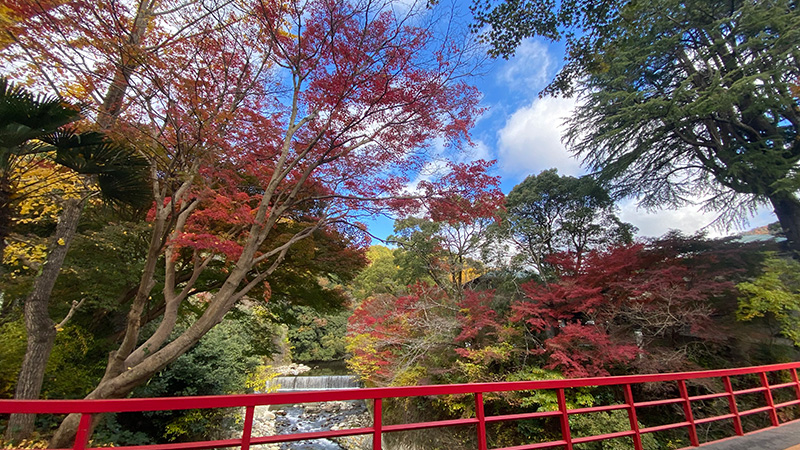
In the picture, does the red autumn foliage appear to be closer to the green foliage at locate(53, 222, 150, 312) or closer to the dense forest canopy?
the dense forest canopy

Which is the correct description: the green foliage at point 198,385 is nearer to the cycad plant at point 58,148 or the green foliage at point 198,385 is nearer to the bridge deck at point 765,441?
the cycad plant at point 58,148

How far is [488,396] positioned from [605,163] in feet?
27.6

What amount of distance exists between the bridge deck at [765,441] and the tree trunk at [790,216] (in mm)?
8003

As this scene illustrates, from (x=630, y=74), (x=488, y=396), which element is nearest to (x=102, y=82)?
(x=488, y=396)

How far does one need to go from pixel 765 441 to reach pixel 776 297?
4.50 metres

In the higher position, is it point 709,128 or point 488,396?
point 709,128

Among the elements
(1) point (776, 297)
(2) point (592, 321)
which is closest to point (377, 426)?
(2) point (592, 321)

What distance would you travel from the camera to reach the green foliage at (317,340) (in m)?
22.0

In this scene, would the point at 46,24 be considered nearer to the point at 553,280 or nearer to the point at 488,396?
the point at 488,396

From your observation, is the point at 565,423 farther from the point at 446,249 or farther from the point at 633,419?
the point at 446,249

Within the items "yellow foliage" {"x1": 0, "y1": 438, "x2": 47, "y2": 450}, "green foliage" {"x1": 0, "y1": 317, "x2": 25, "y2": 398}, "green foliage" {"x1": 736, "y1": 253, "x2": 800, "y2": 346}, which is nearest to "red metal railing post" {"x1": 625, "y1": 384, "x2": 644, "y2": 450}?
"green foliage" {"x1": 736, "y1": 253, "x2": 800, "y2": 346}

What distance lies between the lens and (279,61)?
16.4 ft

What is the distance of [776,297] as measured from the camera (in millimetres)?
6141

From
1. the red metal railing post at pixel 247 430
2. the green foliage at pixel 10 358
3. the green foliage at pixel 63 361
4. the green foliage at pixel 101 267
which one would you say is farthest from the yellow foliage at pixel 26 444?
the red metal railing post at pixel 247 430
